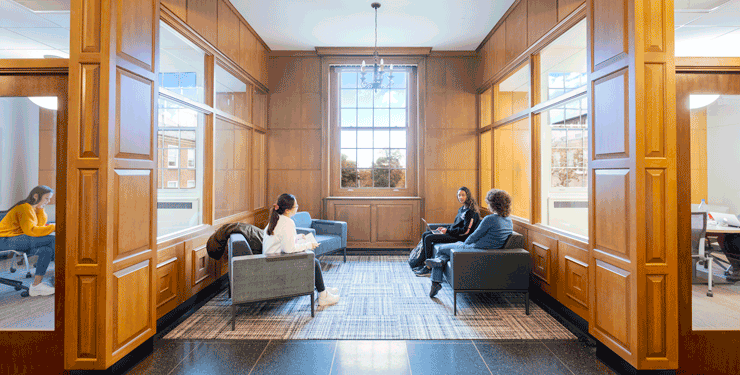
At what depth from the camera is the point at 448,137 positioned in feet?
20.3

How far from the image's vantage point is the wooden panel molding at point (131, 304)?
2.31 m

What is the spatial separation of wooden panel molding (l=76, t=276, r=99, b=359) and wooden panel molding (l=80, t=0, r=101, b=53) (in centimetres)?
151

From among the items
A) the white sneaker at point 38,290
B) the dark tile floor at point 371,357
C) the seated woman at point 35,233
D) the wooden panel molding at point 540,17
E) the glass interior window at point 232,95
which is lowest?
the dark tile floor at point 371,357

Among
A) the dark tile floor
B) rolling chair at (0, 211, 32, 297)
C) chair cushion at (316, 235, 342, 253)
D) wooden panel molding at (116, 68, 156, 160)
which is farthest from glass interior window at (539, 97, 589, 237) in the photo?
rolling chair at (0, 211, 32, 297)

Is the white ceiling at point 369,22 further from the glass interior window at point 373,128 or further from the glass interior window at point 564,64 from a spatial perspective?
the glass interior window at point 564,64

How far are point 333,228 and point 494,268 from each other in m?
2.82

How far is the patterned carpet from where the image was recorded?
2967mm

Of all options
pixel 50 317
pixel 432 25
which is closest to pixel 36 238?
pixel 50 317

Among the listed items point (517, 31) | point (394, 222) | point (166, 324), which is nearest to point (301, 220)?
point (394, 222)

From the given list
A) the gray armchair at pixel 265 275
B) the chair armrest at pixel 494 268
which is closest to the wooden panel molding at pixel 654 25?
the chair armrest at pixel 494 268

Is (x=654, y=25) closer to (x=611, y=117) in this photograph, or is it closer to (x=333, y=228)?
(x=611, y=117)

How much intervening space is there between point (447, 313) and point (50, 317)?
3196 millimetres

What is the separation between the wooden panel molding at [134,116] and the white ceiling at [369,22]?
2.55 metres

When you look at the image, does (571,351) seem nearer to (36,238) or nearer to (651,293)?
(651,293)
